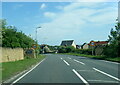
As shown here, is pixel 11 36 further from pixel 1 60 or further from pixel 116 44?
pixel 116 44

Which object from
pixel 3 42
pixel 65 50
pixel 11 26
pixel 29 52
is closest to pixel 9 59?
pixel 3 42

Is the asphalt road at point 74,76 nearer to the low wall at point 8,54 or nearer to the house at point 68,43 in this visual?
the low wall at point 8,54

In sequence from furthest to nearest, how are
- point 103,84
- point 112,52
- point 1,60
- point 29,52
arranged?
point 29,52
point 112,52
point 1,60
point 103,84

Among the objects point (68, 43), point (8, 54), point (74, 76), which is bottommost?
point (74, 76)

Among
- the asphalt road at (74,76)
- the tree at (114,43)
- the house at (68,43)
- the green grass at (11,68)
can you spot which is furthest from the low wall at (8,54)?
the house at (68,43)

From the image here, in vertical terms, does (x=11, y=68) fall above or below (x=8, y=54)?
below

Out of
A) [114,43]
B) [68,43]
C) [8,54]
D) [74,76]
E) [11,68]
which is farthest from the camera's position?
[68,43]

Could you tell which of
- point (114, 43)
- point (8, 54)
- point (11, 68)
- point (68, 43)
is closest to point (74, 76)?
point (11, 68)

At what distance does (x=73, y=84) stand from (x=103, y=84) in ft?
4.80

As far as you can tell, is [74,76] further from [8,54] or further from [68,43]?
[68,43]

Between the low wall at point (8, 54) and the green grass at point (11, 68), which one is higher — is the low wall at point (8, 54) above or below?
above

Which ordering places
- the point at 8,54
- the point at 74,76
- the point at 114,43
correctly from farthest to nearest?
the point at 114,43 < the point at 8,54 < the point at 74,76

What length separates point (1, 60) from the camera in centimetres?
2462

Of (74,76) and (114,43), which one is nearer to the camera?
(74,76)
